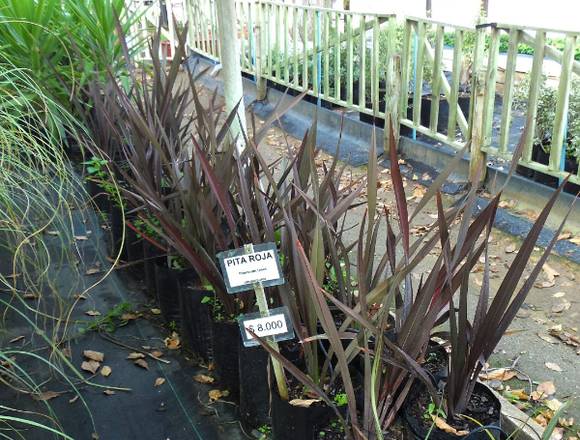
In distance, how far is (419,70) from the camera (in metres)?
4.51

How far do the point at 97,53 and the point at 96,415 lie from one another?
2.21 m

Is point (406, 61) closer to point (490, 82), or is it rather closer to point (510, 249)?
point (490, 82)

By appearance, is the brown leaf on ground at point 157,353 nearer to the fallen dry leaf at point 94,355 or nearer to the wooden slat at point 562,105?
the fallen dry leaf at point 94,355

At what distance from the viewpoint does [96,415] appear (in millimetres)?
1885

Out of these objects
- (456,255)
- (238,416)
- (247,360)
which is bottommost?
(238,416)

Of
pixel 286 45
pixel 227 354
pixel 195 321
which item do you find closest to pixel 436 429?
pixel 227 354

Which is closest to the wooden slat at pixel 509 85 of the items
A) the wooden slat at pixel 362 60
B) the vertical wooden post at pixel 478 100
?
the vertical wooden post at pixel 478 100

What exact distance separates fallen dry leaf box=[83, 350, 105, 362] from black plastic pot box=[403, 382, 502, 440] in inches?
45.8

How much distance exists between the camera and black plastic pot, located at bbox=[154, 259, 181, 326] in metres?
2.21

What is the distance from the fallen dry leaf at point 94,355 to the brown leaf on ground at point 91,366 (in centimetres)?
2

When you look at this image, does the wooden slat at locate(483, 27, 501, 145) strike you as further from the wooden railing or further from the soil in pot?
the soil in pot

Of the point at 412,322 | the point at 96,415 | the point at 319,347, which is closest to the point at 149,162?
the point at 96,415

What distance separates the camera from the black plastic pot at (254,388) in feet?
5.47

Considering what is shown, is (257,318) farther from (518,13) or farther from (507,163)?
(518,13)
